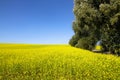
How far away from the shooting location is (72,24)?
62500 mm

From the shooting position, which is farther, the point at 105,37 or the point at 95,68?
the point at 105,37

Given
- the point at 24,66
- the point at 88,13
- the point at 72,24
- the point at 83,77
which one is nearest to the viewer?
the point at 83,77

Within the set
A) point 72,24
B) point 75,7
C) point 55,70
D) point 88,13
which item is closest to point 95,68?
point 55,70

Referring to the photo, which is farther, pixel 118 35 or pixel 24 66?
pixel 118 35

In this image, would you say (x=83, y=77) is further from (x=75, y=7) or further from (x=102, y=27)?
(x=75, y=7)

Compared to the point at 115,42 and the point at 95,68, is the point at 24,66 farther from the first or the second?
the point at 115,42

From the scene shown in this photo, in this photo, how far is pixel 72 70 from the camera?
16.3 m

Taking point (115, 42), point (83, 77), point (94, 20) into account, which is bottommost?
point (83, 77)

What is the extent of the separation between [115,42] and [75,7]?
9.42m

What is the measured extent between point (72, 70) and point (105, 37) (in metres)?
21.9

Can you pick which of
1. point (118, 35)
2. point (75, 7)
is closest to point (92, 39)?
point (75, 7)

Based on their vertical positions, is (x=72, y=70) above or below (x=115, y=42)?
below

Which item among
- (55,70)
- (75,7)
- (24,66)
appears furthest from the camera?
(75,7)

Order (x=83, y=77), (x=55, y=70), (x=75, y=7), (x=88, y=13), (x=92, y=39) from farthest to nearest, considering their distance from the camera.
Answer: (x=92, y=39) → (x=75, y=7) → (x=88, y=13) → (x=55, y=70) → (x=83, y=77)
